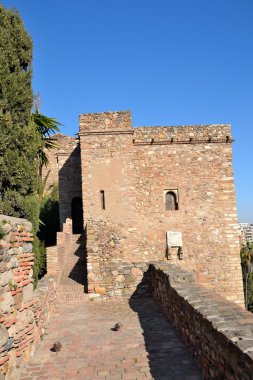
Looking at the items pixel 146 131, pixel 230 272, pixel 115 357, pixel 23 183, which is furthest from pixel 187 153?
pixel 115 357

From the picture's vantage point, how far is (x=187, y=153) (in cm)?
1440

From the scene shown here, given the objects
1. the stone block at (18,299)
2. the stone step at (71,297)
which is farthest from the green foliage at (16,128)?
the stone block at (18,299)

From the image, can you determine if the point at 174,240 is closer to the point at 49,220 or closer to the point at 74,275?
the point at 74,275

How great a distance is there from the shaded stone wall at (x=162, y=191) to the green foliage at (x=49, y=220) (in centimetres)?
564

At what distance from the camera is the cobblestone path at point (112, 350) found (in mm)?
4910

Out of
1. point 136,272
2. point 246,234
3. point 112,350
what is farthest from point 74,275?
point 246,234

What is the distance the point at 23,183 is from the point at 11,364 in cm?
592

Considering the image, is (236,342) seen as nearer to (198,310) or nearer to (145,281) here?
(198,310)

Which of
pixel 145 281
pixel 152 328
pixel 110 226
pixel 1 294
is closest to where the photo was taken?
pixel 1 294

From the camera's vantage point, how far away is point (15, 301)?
4.98 m

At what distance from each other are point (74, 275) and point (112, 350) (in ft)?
21.6

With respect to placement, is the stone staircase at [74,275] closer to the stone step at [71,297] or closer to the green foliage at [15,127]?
the stone step at [71,297]

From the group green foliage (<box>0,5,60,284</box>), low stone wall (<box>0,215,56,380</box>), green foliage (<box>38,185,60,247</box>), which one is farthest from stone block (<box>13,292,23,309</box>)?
green foliage (<box>38,185,60,247</box>)

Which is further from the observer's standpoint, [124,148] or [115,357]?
[124,148]
